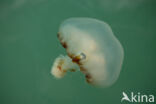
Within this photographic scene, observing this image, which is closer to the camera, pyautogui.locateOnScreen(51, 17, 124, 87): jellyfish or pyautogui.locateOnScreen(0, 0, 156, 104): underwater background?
pyautogui.locateOnScreen(51, 17, 124, 87): jellyfish

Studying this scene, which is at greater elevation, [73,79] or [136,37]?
[136,37]

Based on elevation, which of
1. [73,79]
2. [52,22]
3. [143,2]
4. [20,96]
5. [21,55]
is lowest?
[20,96]

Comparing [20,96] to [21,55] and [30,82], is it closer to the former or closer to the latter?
[30,82]

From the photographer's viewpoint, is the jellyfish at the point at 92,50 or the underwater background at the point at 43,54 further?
the underwater background at the point at 43,54

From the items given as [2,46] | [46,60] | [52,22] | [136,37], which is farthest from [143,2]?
[2,46]
